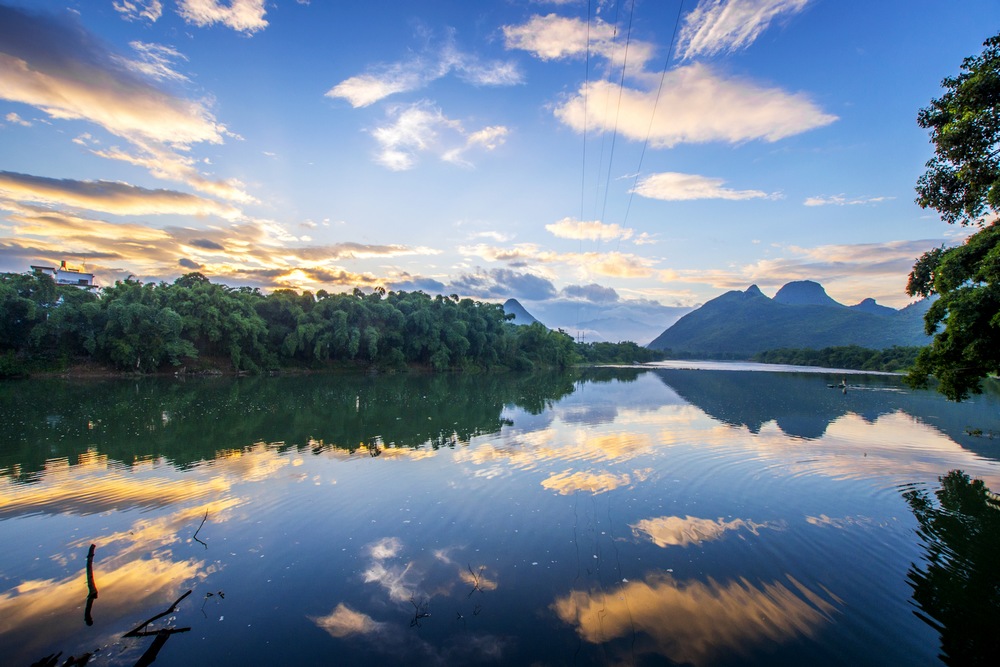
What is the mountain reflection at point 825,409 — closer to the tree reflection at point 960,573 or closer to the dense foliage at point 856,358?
the tree reflection at point 960,573

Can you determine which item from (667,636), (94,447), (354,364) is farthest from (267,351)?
(667,636)

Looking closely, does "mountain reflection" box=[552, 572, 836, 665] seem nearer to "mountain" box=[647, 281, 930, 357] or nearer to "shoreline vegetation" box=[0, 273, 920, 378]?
"shoreline vegetation" box=[0, 273, 920, 378]

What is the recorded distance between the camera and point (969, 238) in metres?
10.9

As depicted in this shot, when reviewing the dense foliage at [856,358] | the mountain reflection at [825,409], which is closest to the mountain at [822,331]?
the dense foliage at [856,358]

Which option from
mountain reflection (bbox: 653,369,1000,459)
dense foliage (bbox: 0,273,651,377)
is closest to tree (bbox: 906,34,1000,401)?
mountain reflection (bbox: 653,369,1000,459)

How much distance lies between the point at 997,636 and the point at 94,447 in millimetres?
20932

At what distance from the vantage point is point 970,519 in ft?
32.7

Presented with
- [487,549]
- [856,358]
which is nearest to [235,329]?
[487,549]

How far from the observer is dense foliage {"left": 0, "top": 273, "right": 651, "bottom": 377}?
41.1 metres

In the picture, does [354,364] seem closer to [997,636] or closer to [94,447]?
[94,447]

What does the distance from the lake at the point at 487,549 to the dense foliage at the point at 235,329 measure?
3229 cm

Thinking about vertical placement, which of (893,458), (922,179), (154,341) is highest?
(922,179)

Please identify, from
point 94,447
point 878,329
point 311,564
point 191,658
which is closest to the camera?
point 191,658

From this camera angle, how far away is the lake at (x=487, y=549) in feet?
17.8
